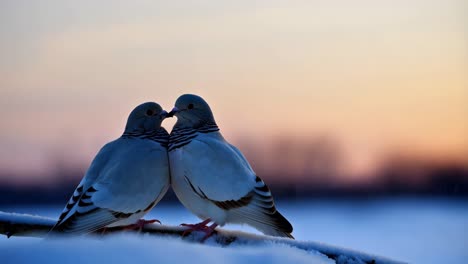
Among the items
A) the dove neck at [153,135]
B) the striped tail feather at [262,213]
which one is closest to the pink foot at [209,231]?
the striped tail feather at [262,213]

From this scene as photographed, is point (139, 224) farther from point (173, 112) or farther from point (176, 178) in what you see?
point (173, 112)

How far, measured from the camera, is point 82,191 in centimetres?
263

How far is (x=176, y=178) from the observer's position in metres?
2.78

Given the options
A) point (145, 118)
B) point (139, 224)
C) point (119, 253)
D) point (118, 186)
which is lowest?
point (139, 224)

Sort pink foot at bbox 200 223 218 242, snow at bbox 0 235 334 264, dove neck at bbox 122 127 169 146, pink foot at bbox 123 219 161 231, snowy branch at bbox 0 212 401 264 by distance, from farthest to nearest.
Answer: dove neck at bbox 122 127 169 146 → pink foot at bbox 123 219 161 231 → pink foot at bbox 200 223 218 242 → snowy branch at bbox 0 212 401 264 → snow at bbox 0 235 334 264

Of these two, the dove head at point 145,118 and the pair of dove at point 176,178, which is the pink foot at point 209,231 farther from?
the dove head at point 145,118

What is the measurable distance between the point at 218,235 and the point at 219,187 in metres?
0.67

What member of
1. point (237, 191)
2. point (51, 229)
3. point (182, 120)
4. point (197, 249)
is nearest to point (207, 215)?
point (237, 191)

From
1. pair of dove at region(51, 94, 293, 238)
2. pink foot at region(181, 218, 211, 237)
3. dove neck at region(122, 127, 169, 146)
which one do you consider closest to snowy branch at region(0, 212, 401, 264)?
pink foot at region(181, 218, 211, 237)

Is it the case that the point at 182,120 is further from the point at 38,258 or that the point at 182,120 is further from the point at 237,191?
the point at 38,258

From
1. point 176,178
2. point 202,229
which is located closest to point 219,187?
point 176,178

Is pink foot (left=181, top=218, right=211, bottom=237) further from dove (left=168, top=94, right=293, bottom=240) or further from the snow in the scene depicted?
the snow

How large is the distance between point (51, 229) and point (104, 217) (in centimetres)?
33

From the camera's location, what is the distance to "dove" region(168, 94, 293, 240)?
9.01 ft
